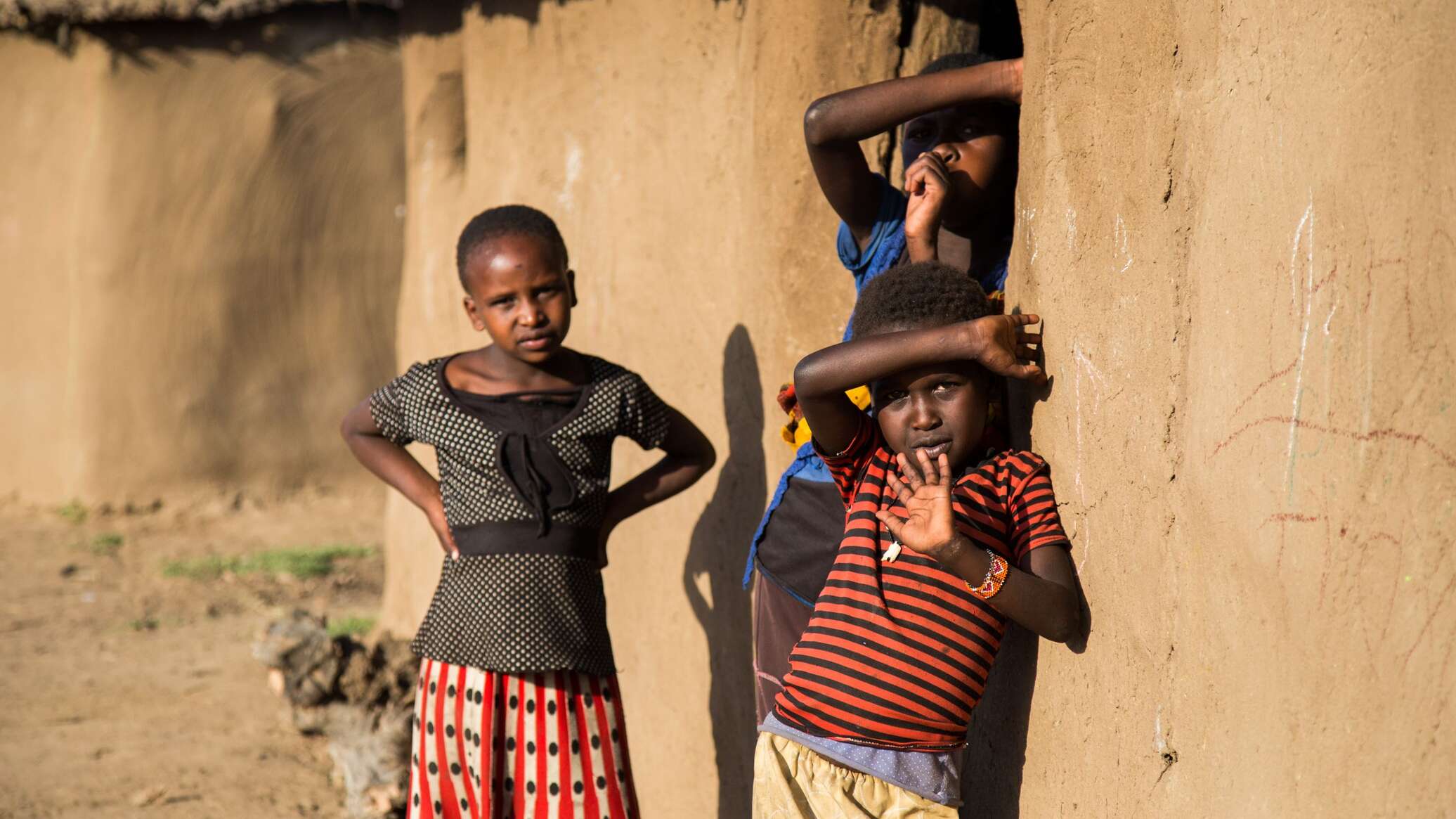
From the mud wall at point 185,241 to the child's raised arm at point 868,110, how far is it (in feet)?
24.2

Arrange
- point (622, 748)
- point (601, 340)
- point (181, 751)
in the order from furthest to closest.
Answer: point (181, 751)
point (601, 340)
point (622, 748)

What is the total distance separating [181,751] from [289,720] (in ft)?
1.26

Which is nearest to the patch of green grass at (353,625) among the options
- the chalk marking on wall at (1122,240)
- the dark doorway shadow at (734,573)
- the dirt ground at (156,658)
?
the dirt ground at (156,658)

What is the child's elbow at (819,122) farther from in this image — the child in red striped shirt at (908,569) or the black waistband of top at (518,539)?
the black waistband of top at (518,539)

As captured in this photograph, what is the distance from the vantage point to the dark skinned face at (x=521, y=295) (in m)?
3.08

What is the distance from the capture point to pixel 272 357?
31.6ft

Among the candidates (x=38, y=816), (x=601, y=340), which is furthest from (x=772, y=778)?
(x=38, y=816)

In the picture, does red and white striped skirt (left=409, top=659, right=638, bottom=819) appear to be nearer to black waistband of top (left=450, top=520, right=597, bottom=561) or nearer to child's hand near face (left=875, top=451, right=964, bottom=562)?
black waistband of top (left=450, top=520, right=597, bottom=561)

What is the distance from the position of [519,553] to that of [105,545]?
644 cm

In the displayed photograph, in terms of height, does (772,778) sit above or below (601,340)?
below

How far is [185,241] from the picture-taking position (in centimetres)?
923

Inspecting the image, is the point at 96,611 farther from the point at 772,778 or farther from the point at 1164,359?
the point at 1164,359

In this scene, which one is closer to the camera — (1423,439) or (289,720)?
(1423,439)

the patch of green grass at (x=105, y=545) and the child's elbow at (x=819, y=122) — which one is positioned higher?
the child's elbow at (x=819, y=122)
